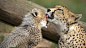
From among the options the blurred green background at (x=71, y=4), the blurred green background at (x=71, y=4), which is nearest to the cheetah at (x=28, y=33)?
the blurred green background at (x=71, y=4)

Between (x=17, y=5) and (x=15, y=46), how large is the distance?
3.34 ft

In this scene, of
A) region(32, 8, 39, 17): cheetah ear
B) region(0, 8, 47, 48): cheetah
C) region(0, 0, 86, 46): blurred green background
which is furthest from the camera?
region(0, 0, 86, 46): blurred green background

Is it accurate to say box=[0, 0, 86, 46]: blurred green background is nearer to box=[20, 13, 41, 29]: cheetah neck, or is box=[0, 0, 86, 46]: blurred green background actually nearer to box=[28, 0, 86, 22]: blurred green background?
box=[28, 0, 86, 22]: blurred green background

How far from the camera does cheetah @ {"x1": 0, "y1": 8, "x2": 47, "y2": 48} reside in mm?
1673

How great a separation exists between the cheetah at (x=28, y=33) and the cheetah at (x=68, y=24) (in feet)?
0.61

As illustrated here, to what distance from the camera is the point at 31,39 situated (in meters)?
1.79

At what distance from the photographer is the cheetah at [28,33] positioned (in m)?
1.67

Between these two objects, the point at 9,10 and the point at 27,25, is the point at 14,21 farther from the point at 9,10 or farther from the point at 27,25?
the point at 27,25

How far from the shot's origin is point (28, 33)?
176cm

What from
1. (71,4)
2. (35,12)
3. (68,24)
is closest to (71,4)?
(71,4)

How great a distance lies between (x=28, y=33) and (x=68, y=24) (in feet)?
2.21

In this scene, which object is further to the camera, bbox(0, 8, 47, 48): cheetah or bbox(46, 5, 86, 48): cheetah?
bbox(46, 5, 86, 48): cheetah

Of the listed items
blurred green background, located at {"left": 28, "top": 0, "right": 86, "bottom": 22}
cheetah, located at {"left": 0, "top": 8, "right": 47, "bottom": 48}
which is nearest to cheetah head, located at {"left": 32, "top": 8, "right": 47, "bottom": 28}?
cheetah, located at {"left": 0, "top": 8, "right": 47, "bottom": 48}

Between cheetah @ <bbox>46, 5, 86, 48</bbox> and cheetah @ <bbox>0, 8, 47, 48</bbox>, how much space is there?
0.61ft
